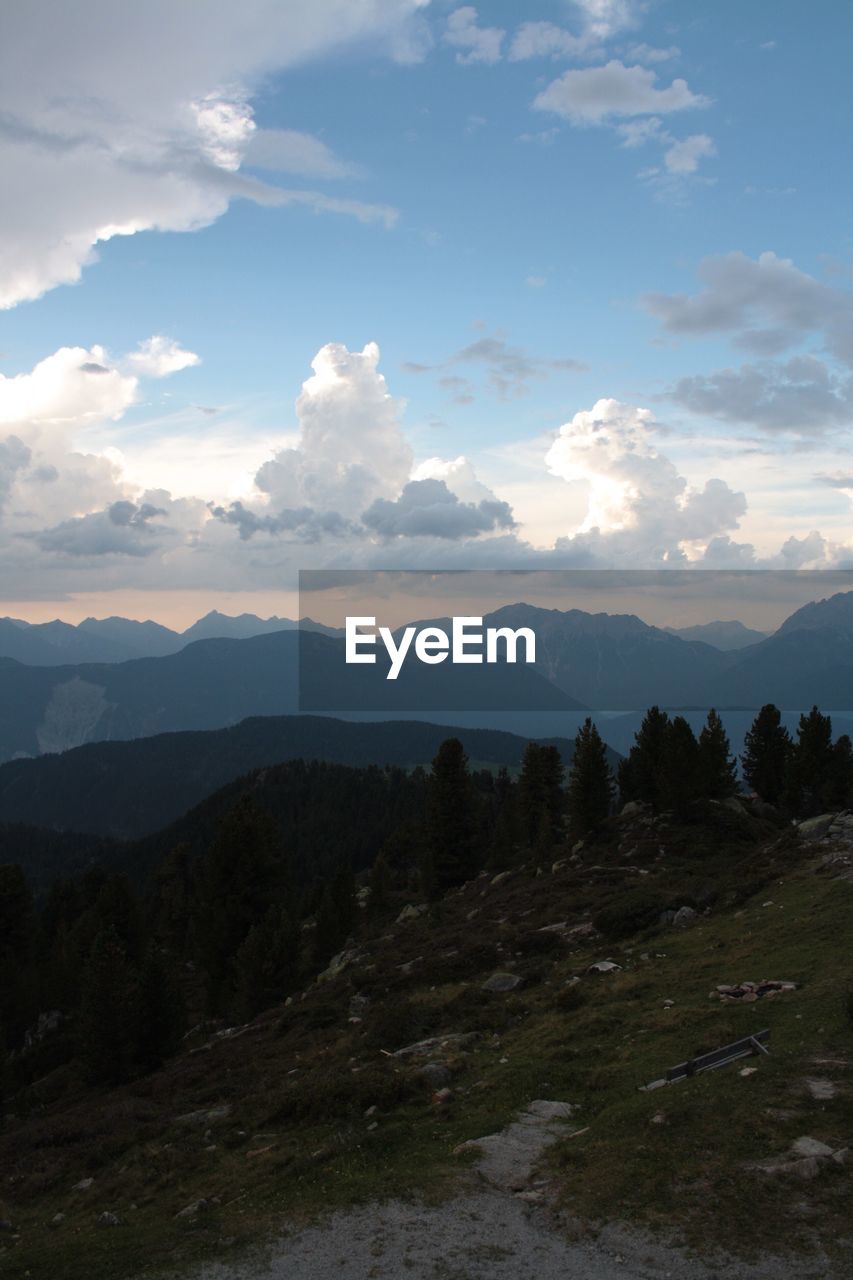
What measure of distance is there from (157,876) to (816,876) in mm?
84522

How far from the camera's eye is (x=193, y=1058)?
37062 millimetres

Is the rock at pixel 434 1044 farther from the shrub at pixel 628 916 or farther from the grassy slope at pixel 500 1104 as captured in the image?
the shrub at pixel 628 916

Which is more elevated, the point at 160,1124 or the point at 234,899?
the point at 160,1124

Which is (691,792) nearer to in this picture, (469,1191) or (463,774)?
(463,774)

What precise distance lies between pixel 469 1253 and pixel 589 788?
55.0 metres

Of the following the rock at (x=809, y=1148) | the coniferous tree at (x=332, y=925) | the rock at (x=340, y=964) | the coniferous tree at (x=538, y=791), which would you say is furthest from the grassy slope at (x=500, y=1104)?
the coniferous tree at (x=538, y=791)

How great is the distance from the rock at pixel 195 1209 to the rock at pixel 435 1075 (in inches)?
261

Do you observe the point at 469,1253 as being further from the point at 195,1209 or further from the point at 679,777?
the point at 679,777

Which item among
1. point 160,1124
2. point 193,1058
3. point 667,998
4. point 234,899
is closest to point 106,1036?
point 193,1058

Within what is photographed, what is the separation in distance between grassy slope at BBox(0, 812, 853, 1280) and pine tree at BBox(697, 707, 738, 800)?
2258 centimetres

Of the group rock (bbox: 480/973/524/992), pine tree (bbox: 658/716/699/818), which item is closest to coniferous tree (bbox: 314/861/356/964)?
pine tree (bbox: 658/716/699/818)

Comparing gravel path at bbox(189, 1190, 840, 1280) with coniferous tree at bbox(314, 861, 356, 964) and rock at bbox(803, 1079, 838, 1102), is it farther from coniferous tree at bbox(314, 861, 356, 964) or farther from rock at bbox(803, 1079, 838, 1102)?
coniferous tree at bbox(314, 861, 356, 964)

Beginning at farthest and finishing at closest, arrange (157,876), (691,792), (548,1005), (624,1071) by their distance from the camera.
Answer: (157,876) < (691,792) < (548,1005) < (624,1071)

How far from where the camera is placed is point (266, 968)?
47.5 metres
